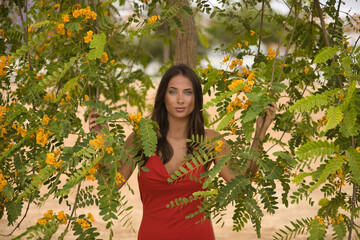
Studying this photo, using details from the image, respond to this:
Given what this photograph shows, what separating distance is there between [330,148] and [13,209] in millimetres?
1503

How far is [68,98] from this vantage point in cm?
189

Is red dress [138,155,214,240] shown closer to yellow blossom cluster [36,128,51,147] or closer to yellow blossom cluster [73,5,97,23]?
yellow blossom cluster [36,128,51,147]

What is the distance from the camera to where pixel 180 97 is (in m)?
2.21

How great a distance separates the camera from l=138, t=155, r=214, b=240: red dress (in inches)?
86.6

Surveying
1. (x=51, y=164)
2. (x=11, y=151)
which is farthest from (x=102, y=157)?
(x=11, y=151)

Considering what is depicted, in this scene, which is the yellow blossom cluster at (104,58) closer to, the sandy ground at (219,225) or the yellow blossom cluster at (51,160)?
the yellow blossom cluster at (51,160)

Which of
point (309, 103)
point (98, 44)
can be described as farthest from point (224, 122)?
point (98, 44)

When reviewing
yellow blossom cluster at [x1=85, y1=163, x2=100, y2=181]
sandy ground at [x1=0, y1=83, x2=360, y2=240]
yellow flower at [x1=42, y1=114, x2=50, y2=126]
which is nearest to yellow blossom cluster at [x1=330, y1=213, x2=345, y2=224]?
yellow blossom cluster at [x1=85, y1=163, x2=100, y2=181]

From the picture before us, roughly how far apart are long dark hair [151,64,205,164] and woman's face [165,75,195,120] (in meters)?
0.02

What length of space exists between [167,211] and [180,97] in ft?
1.76

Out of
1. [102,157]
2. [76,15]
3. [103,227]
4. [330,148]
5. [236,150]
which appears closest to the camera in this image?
[330,148]

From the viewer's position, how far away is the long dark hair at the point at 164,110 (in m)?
2.25

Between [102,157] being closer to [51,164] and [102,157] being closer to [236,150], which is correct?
[51,164]

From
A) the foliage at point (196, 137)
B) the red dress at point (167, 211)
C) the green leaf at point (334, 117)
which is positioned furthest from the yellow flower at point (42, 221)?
the green leaf at point (334, 117)
